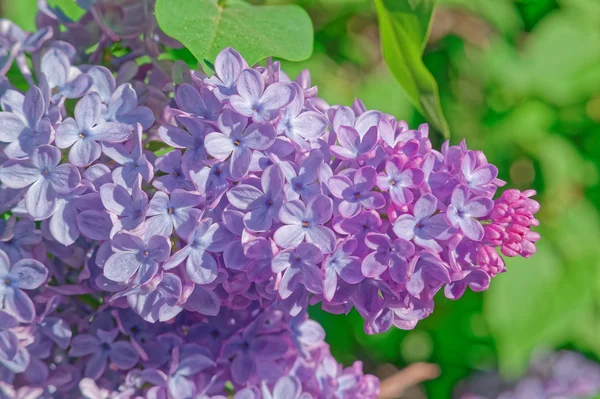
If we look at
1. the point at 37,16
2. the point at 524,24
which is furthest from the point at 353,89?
the point at 37,16

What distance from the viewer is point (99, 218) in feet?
2.68

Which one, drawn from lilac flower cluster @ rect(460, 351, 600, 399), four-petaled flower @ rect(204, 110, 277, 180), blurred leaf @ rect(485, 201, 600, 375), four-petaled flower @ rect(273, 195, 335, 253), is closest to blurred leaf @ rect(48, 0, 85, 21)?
four-petaled flower @ rect(204, 110, 277, 180)

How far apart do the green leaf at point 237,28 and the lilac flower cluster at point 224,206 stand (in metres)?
0.04

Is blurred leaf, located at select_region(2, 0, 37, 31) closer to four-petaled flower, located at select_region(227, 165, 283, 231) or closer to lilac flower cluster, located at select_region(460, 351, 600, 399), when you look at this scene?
four-petaled flower, located at select_region(227, 165, 283, 231)

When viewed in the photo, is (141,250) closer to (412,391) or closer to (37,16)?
(37,16)

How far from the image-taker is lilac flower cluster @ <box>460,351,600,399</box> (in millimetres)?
1916

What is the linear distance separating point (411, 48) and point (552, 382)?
1280 millimetres

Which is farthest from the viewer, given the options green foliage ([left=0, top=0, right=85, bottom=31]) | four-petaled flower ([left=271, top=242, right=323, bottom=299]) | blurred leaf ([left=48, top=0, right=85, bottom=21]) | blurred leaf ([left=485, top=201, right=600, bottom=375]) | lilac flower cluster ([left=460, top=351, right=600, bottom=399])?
lilac flower cluster ([left=460, top=351, right=600, bottom=399])

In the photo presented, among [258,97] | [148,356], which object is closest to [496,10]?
[258,97]

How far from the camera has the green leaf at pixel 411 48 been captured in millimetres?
998

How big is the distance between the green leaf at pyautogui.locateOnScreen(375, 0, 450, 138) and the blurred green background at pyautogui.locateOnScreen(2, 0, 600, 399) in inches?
24.6

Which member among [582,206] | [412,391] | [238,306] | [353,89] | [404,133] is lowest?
[412,391]

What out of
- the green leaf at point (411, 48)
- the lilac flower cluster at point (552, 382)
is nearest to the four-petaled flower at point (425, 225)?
the green leaf at point (411, 48)

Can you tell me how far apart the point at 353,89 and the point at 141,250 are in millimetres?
1091
